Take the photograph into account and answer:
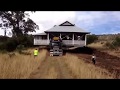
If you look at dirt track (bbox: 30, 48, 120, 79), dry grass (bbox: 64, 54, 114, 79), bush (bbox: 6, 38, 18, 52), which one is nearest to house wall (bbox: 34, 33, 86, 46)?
bush (bbox: 6, 38, 18, 52)

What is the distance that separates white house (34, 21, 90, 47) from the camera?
4038 centimetres

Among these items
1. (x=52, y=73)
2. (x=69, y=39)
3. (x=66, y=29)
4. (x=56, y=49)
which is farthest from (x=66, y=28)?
(x=52, y=73)

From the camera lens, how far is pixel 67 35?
43.4m

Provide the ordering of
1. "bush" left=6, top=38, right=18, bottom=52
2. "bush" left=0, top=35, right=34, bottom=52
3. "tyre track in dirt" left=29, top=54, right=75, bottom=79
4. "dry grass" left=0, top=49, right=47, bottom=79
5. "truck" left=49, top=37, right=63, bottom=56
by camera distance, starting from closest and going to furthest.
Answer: "dry grass" left=0, top=49, right=47, bottom=79
"tyre track in dirt" left=29, top=54, right=75, bottom=79
"truck" left=49, top=37, right=63, bottom=56
"bush" left=0, top=35, right=34, bottom=52
"bush" left=6, top=38, right=18, bottom=52

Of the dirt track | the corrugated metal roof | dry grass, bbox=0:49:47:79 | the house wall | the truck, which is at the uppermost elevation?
the corrugated metal roof

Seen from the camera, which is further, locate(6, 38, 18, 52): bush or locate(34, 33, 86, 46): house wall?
locate(34, 33, 86, 46): house wall

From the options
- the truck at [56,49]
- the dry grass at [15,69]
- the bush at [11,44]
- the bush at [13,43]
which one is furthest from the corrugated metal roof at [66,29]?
the dry grass at [15,69]

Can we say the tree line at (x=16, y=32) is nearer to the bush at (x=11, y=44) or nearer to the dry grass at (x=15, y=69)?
the bush at (x=11, y=44)

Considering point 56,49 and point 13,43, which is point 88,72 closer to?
point 56,49

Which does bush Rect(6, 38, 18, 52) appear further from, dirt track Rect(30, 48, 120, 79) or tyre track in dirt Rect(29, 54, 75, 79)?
tyre track in dirt Rect(29, 54, 75, 79)

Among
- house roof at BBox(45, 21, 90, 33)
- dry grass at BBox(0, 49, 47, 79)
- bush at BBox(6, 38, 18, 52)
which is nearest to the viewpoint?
dry grass at BBox(0, 49, 47, 79)
